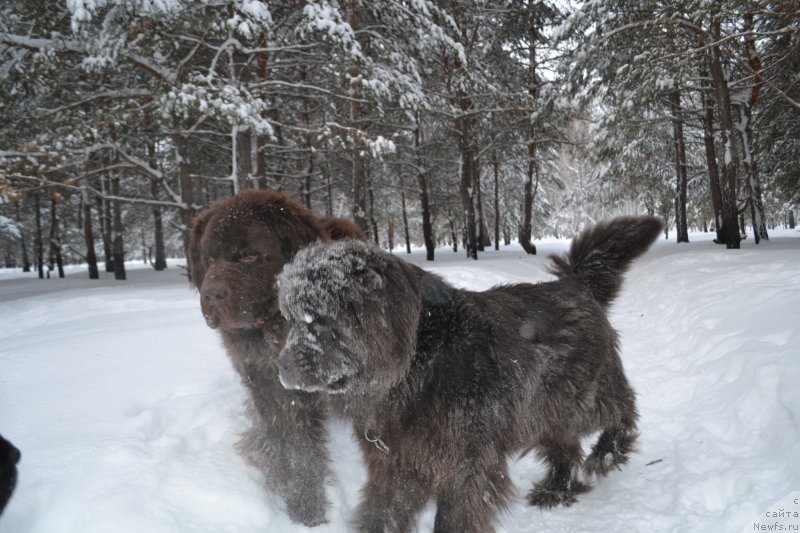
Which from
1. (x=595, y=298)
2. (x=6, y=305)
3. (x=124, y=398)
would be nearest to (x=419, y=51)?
(x=595, y=298)

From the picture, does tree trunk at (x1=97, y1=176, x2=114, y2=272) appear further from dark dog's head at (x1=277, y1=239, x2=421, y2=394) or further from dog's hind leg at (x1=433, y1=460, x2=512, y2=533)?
dog's hind leg at (x1=433, y1=460, x2=512, y2=533)

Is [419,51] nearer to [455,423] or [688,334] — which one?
[688,334]

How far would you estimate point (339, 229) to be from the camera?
9.25 ft

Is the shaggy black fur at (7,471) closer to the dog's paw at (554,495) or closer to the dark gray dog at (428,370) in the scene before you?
the dark gray dog at (428,370)

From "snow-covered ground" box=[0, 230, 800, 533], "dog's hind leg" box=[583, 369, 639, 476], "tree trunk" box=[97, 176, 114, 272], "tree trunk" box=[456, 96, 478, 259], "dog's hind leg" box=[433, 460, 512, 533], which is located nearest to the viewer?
"snow-covered ground" box=[0, 230, 800, 533]

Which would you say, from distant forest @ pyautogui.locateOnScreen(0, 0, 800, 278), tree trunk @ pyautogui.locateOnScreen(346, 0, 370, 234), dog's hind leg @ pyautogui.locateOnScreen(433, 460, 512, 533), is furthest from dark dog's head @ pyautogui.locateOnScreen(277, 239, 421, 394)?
tree trunk @ pyautogui.locateOnScreen(346, 0, 370, 234)

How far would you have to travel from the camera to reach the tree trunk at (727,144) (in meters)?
12.4

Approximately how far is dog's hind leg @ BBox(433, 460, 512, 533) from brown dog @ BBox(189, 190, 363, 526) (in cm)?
76

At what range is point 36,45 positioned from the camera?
7.95 metres

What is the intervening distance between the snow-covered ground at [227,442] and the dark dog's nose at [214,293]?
97 cm

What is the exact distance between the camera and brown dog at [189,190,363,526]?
236 centimetres

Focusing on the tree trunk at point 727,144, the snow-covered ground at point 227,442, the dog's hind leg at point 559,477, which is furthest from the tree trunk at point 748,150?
the dog's hind leg at point 559,477

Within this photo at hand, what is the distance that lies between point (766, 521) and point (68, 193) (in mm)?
24862

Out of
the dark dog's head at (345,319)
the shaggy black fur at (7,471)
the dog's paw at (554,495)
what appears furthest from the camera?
the dog's paw at (554,495)
